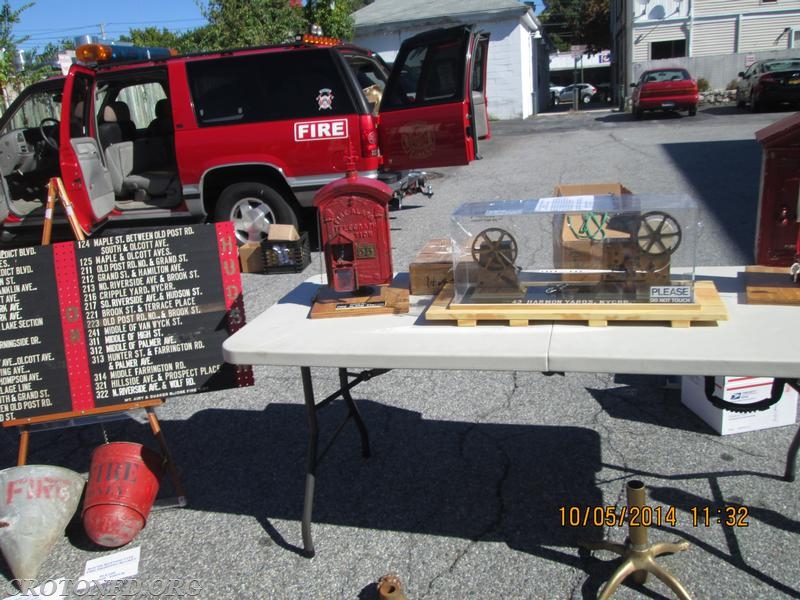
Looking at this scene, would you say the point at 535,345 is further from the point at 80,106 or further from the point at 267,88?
the point at 80,106

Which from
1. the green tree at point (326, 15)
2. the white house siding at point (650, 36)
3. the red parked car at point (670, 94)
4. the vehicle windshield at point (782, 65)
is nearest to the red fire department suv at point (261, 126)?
the green tree at point (326, 15)

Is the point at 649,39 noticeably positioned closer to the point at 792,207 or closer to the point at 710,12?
the point at 710,12

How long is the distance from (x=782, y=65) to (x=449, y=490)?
74.1 feet

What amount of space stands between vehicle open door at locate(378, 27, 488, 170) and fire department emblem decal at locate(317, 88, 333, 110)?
53 centimetres

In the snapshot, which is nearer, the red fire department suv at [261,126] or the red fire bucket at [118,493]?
the red fire bucket at [118,493]

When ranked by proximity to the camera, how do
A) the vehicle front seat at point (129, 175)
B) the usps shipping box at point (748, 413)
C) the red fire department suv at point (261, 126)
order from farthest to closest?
the vehicle front seat at point (129, 175)
the red fire department suv at point (261, 126)
the usps shipping box at point (748, 413)

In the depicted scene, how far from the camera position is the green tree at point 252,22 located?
1329 centimetres

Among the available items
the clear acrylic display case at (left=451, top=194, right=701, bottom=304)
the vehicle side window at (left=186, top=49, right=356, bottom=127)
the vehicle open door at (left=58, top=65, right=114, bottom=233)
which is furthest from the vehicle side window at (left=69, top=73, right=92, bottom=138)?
the clear acrylic display case at (left=451, top=194, right=701, bottom=304)

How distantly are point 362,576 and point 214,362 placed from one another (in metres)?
1.16

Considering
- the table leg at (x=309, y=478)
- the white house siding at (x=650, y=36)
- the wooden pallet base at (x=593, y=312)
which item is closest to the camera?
the wooden pallet base at (x=593, y=312)

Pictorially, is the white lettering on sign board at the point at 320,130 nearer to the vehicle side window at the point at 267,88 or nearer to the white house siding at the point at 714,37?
the vehicle side window at the point at 267,88

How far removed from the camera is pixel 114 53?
7.30m

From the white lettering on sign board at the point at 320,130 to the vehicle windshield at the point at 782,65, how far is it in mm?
18903

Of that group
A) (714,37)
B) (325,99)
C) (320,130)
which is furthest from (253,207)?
(714,37)
